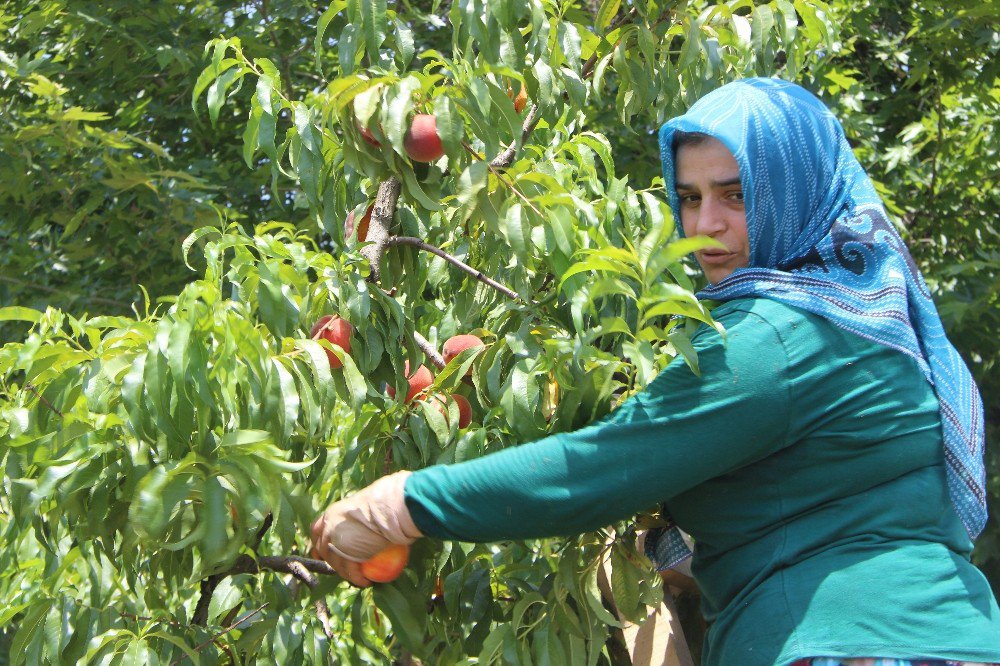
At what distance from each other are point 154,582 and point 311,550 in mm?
262

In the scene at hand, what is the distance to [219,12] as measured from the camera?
13.7 ft

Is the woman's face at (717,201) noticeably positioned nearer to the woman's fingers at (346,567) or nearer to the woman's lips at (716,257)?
the woman's lips at (716,257)

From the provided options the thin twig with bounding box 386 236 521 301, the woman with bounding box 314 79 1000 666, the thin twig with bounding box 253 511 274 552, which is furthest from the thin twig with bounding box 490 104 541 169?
the thin twig with bounding box 253 511 274 552

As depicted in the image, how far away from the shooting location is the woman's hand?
145 centimetres

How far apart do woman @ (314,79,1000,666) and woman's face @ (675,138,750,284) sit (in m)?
0.05

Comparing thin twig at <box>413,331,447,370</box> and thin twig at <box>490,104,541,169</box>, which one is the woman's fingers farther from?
thin twig at <box>490,104,541,169</box>

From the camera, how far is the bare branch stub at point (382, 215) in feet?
6.14

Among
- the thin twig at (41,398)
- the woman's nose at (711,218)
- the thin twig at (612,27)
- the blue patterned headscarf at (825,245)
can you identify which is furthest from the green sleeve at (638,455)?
the thin twig at (612,27)

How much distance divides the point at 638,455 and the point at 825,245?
400 millimetres

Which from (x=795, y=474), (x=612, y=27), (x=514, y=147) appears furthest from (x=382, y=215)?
(x=795, y=474)

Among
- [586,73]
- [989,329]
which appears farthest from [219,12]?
[989,329]

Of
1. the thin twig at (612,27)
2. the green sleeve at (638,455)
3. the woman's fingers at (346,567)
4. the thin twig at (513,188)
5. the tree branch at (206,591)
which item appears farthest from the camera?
the thin twig at (612,27)

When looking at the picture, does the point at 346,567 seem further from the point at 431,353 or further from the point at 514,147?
the point at 514,147

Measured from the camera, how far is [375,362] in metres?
1.73
